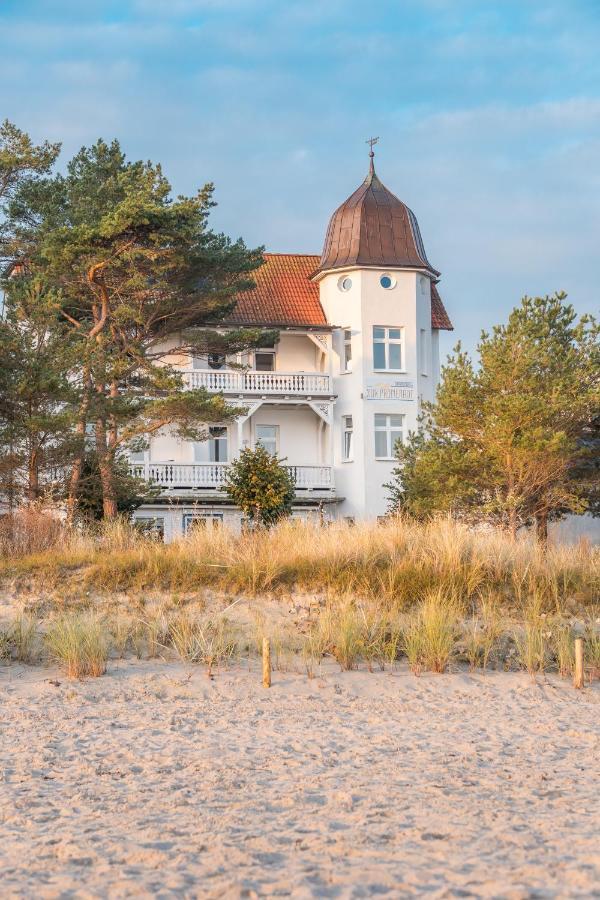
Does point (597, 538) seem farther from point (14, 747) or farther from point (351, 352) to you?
point (14, 747)

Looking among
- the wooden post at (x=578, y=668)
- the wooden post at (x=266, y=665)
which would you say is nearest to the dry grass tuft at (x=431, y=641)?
the wooden post at (x=578, y=668)

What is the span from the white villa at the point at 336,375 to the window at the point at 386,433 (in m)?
0.03

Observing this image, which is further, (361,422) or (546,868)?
(361,422)

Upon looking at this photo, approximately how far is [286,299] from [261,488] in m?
14.5

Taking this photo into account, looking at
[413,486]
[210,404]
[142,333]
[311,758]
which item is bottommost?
[311,758]

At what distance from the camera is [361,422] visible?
39.2 metres

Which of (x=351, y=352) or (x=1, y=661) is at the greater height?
(x=351, y=352)

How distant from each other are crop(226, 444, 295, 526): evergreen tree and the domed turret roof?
13.6m

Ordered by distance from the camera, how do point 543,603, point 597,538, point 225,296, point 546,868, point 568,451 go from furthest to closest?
point 597,538 → point 225,296 → point 568,451 → point 543,603 → point 546,868

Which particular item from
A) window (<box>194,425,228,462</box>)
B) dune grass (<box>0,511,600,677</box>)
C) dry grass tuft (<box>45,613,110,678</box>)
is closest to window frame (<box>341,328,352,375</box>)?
window (<box>194,425,228,462</box>)

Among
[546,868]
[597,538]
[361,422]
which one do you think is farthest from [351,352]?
[546,868]

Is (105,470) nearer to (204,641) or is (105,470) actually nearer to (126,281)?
(126,281)

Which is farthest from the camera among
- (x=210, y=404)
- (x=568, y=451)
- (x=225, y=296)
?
(x=225, y=296)

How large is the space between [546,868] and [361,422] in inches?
1316
